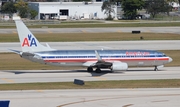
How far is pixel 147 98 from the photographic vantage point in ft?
126

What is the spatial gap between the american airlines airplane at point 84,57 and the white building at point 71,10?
129927 mm

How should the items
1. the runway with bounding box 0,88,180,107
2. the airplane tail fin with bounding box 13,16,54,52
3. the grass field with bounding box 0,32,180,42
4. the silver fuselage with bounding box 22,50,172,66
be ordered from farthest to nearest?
1. the grass field with bounding box 0,32,180,42
2. the silver fuselage with bounding box 22,50,172,66
3. the airplane tail fin with bounding box 13,16,54,52
4. the runway with bounding box 0,88,180,107

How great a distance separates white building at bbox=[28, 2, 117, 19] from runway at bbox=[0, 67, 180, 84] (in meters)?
130

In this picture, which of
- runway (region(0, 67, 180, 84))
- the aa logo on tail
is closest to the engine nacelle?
runway (region(0, 67, 180, 84))

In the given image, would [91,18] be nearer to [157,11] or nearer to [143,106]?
[157,11]

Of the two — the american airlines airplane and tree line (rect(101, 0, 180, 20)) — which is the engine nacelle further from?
tree line (rect(101, 0, 180, 20))

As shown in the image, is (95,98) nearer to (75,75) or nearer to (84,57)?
(75,75)

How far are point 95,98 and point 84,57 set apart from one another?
18404 millimetres

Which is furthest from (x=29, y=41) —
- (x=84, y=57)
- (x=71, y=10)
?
(x=71, y=10)

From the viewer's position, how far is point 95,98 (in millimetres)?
38438

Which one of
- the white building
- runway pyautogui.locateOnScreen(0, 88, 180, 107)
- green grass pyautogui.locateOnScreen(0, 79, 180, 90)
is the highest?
runway pyautogui.locateOnScreen(0, 88, 180, 107)

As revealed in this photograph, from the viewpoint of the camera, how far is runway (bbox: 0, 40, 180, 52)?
83.6 m

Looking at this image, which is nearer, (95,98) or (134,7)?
(95,98)

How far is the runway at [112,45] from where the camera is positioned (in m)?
83.6
